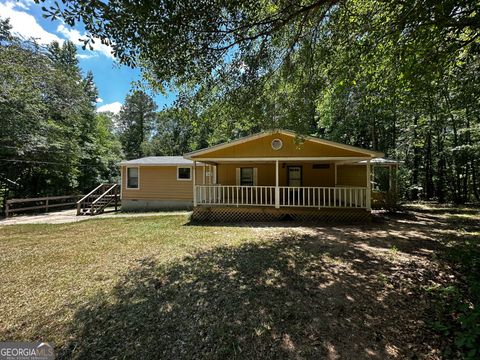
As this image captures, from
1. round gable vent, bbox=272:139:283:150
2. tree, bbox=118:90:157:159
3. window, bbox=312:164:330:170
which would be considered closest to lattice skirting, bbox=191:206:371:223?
round gable vent, bbox=272:139:283:150

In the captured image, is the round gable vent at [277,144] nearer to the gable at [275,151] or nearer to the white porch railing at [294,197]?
the gable at [275,151]

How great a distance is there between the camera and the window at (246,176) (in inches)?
527

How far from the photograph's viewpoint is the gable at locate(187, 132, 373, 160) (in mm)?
10047

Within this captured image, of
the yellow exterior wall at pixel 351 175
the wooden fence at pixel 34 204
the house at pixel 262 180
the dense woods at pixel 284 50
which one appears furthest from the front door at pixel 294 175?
the wooden fence at pixel 34 204

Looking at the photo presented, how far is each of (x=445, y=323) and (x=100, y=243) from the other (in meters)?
7.67

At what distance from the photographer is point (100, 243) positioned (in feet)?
22.9

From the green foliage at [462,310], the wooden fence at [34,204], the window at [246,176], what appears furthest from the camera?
the window at [246,176]

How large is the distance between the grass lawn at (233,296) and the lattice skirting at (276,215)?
284 cm

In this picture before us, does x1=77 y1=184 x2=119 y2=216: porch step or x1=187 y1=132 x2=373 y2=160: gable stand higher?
x1=187 y1=132 x2=373 y2=160: gable

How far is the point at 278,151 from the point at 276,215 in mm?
2771

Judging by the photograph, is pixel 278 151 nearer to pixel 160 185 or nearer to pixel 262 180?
pixel 262 180

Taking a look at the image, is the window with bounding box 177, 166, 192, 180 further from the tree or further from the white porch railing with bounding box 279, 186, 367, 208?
the tree

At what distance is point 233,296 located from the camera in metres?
3.74

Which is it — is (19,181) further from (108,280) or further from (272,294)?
(272,294)
